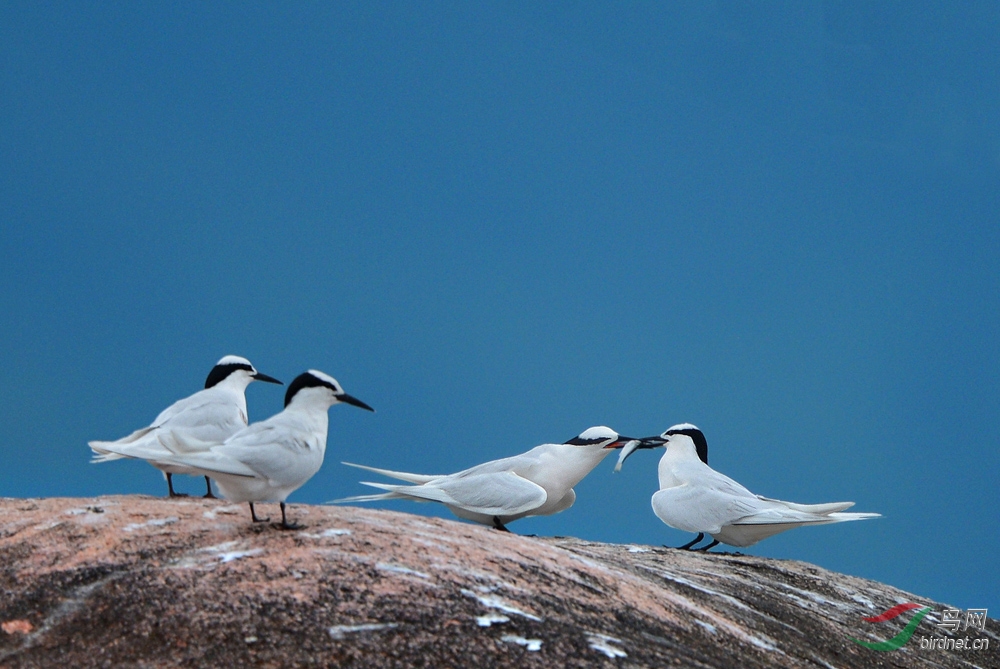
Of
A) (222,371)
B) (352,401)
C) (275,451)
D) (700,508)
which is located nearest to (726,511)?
(700,508)

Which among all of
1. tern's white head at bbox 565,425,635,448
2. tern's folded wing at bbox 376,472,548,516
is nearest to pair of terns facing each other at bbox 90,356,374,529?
tern's folded wing at bbox 376,472,548,516

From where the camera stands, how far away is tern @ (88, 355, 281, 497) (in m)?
8.77

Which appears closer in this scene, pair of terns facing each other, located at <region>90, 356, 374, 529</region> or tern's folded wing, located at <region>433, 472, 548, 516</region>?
pair of terns facing each other, located at <region>90, 356, 374, 529</region>

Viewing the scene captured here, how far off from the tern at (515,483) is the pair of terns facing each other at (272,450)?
173cm

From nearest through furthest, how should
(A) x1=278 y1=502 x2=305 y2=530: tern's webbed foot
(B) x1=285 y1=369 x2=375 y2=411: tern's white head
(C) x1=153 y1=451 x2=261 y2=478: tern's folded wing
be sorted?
(C) x1=153 y1=451 x2=261 y2=478: tern's folded wing < (A) x1=278 y1=502 x2=305 y2=530: tern's webbed foot < (B) x1=285 y1=369 x2=375 y2=411: tern's white head

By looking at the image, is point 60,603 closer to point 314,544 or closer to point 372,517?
point 314,544

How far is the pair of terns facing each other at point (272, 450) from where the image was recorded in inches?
270

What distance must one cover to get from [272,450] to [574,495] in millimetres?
4781

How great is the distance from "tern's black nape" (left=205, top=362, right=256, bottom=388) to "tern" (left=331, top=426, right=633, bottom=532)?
5.70 feet

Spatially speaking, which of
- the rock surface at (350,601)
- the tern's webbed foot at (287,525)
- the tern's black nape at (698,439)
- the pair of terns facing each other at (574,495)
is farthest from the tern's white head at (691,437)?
the tern's webbed foot at (287,525)

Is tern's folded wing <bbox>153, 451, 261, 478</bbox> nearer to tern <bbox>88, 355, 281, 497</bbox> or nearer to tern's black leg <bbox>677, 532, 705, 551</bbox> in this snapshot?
tern <bbox>88, 355, 281, 497</bbox>

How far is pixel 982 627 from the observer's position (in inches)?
403

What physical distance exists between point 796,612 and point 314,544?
14.3 feet

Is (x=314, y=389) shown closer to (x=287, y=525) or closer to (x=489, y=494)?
(x=287, y=525)
